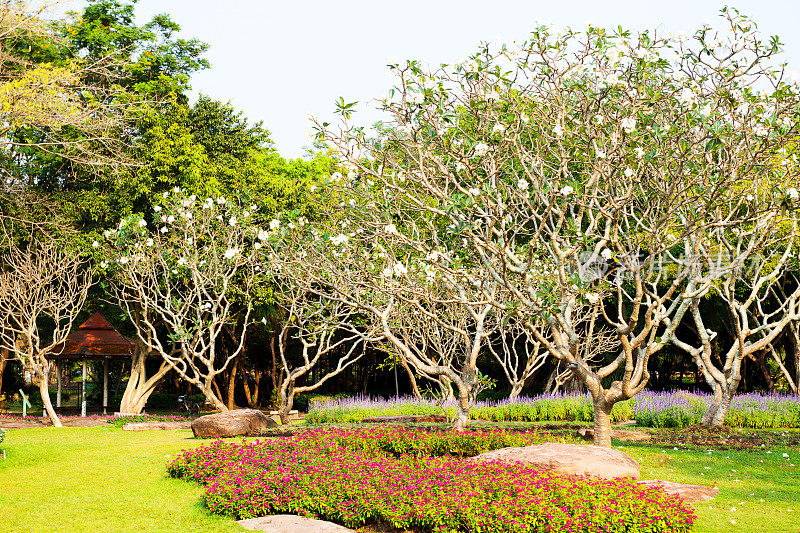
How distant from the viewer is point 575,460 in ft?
25.1

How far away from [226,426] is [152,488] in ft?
15.5

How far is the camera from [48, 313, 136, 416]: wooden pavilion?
66.4 ft

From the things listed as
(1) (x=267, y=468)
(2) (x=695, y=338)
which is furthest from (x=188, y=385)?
(1) (x=267, y=468)

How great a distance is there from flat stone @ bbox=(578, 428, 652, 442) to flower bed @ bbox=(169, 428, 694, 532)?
226 cm

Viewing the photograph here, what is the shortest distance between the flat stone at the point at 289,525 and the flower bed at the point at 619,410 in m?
8.43

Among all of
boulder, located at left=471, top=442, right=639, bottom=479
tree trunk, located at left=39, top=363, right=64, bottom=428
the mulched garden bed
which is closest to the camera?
boulder, located at left=471, top=442, right=639, bottom=479

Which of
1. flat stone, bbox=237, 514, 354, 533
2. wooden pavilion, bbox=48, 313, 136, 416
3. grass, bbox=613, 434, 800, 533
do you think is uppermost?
wooden pavilion, bbox=48, 313, 136, 416

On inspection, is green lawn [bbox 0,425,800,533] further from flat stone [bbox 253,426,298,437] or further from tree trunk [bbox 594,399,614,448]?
flat stone [bbox 253,426,298,437]

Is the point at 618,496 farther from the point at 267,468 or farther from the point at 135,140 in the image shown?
the point at 135,140

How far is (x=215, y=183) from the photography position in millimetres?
18281

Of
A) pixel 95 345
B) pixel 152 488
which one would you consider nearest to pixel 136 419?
pixel 95 345

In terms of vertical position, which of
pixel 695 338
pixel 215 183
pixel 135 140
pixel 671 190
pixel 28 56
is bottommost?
pixel 695 338

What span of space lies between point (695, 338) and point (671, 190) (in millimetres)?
17343

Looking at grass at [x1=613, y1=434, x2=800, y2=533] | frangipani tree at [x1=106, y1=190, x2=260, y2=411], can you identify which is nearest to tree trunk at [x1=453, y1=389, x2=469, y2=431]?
grass at [x1=613, y1=434, x2=800, y2=533]
